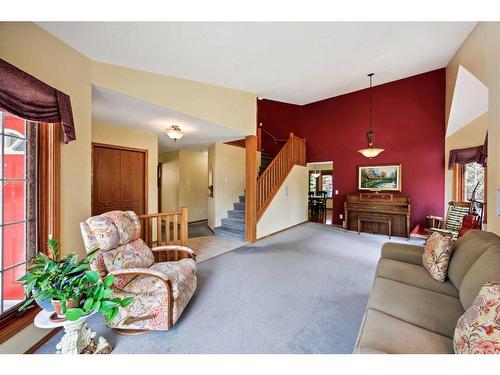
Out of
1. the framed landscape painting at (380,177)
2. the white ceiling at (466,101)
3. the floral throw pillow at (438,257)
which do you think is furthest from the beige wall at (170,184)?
the white ceiling at (466,101)

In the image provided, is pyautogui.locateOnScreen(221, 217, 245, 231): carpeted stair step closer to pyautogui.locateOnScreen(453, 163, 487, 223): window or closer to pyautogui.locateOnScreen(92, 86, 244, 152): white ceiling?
pyautogui.locateOnScreen(92, 86, 244, 152): white ceiling

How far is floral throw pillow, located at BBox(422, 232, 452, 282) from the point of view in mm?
1724

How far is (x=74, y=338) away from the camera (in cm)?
135

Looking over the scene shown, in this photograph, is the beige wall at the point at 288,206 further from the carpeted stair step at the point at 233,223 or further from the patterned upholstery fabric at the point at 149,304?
the patterned upholstery fabric at the point at 149,304

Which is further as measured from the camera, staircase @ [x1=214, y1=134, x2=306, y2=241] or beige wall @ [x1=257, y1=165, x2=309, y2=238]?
beige wall @ [x1=257, y1=165, x2=309, y2=238]

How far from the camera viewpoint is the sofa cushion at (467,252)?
59.4 inches

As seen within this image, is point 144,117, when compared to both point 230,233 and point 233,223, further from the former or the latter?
point 233,223

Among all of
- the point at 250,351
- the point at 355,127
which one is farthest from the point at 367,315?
the point at 355,127

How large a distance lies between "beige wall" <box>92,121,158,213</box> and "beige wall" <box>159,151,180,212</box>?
71.8 inches

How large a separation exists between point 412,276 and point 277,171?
3.73m

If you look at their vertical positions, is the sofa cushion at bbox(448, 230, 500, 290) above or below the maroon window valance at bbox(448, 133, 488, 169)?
below

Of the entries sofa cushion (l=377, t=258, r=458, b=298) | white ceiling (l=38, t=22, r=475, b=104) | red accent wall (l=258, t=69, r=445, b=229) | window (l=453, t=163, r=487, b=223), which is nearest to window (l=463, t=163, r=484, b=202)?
window (l=453, t=163, r=487, b=223)

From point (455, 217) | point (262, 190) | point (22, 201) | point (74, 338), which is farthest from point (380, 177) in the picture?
point (22, 201)
